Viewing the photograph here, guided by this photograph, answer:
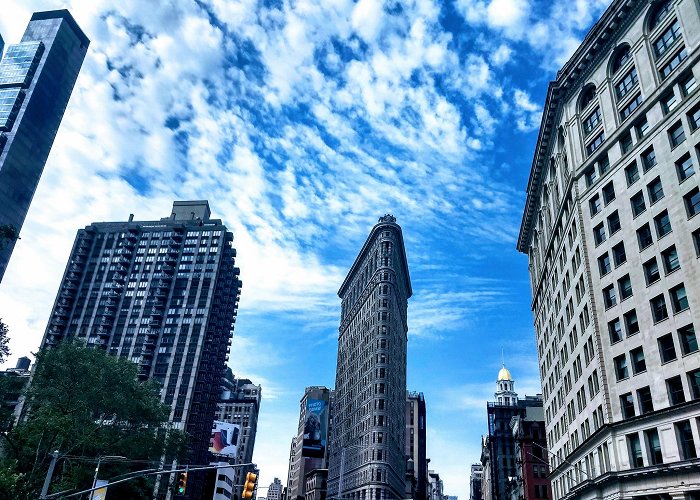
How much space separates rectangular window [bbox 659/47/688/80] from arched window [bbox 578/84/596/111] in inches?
385

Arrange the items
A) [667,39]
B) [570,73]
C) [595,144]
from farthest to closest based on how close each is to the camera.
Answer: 1. [570,73]
2. [595,144]
3. [667,39]

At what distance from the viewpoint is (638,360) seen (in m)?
38.3

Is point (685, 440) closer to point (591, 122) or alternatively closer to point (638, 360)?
point (638, 360)

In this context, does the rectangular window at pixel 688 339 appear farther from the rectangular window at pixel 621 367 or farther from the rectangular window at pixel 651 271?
the rectangular window at pixel 621 367

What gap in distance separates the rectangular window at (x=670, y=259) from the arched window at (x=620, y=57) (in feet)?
62.7

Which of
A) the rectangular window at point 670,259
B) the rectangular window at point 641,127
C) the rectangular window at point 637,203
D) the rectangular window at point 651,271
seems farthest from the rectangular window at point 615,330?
the rectangular window at point 641,127

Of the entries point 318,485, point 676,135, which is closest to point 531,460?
point 676,135

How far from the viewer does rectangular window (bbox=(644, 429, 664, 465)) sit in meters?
34.9

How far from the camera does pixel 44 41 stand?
174m

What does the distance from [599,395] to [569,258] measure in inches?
590

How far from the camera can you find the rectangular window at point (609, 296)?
42.5 meters

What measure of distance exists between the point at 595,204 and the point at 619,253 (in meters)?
6.30

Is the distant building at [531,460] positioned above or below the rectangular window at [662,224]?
below

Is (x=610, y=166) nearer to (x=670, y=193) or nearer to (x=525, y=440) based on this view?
(x=670, y=193)
